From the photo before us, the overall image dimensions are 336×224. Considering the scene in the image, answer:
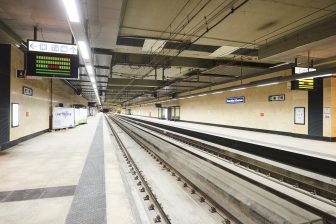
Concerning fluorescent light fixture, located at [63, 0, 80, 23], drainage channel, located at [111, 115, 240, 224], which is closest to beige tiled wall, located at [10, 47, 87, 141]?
fluorescent light fixture, located at [63, 0, 80, 23]

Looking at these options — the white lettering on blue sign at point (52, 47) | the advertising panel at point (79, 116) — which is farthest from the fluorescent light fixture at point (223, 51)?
the advertising panel at point (79, 116)

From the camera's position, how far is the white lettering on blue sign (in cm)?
616

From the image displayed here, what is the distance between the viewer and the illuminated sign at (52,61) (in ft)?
20.2

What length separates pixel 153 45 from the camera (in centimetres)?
856

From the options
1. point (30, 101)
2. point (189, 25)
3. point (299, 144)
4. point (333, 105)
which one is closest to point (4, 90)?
point (30, 101)

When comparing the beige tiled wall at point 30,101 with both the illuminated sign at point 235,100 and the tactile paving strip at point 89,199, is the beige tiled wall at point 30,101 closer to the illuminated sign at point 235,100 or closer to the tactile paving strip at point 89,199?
the tactile paving strip at point 89,199

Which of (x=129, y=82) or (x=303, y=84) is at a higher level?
(x=129, y=82)

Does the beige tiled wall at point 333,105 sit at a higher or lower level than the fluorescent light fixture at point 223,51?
lower

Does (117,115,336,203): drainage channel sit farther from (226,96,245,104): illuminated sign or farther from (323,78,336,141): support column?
(226,96,245,104): illuminated sign

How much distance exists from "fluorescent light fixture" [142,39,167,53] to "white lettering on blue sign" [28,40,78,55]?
8.65 feet

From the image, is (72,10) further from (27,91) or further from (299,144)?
(299,144)

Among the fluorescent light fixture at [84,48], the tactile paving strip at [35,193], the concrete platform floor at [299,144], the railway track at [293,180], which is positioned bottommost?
the railway track at [293,180]

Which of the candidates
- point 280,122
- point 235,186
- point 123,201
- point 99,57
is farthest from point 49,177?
point 280,122

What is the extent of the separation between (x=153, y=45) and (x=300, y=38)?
16.5ft
